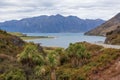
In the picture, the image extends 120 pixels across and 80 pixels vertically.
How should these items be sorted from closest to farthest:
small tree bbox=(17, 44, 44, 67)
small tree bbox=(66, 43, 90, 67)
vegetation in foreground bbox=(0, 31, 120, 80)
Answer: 1. vegetation in foreground bbox=(0, 31, 120, 80)
2. small tree bbox=(17, 44, 44, 67)
3. small tree bbox=(66, 43, 90, 67)

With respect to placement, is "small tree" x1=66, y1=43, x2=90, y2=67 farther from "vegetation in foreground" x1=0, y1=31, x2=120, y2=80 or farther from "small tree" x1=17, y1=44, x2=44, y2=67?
"small tree" x1=17, y1=44, x2=44, y2=67

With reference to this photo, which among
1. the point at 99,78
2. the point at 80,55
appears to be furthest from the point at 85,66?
the point at 99,78

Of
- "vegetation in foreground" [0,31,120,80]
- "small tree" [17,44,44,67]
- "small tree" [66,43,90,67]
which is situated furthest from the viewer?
"small tree" [66,43,90,67]

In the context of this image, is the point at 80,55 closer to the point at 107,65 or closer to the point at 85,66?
the point at 85,66

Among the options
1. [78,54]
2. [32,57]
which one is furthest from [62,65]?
[32,57]

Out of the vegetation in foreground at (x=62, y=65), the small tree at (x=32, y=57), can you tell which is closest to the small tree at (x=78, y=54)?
the vegetation in foreground at (x=62, y=65)

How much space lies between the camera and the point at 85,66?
406 feet

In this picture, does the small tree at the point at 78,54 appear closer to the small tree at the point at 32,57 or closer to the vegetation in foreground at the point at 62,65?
the vegetation in foreground at the point at 62,65

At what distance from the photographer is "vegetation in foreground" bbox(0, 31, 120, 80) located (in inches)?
3738

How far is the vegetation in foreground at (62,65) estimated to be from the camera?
94938mm

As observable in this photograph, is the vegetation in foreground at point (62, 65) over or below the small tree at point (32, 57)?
below

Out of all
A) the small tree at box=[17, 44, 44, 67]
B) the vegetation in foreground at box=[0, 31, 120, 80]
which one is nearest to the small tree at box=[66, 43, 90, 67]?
the vegetation in foreground at box=[0, 31, 120, 80]

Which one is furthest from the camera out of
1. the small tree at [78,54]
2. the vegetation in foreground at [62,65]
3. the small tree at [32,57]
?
the small tree at [78,54]

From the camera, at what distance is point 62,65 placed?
455 ft
